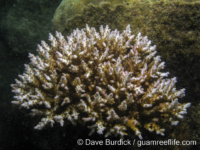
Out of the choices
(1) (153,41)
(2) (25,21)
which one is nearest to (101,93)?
(1) (153,41)

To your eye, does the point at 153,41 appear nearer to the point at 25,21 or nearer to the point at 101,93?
the point at 101,93

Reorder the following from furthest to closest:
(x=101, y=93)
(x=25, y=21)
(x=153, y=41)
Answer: (x=25, y=21), (x=153, y=41), (x=101, y=93)

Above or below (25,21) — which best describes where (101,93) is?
below

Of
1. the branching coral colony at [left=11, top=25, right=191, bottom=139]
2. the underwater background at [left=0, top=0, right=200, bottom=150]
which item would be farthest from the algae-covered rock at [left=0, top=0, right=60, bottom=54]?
the branching coral colony at [left=11, top=25, right=191, bottom=139]

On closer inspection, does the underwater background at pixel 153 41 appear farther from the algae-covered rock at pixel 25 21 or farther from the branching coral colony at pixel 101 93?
the algae-covered rock at pixel 25 21

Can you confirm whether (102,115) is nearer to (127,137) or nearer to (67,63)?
(127,137)

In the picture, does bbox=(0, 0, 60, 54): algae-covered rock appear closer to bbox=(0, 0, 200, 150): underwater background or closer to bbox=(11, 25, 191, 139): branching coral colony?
bbox=(0, 0, 200, 150): underwater background

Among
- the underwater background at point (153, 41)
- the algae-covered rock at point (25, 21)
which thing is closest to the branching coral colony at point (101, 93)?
the underwater background at point (153, 41)

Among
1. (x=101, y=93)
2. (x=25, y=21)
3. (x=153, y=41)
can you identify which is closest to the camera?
(x=101, y=93)

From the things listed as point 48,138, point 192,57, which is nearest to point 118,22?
point 192,57
